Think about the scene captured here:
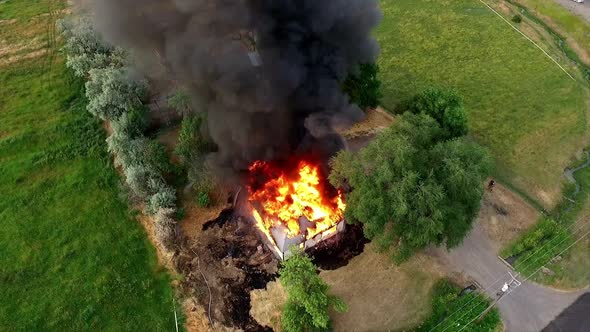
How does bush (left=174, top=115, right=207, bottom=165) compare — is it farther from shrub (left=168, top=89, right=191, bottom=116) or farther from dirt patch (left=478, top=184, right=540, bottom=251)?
dirt patch (left=478, top=184, right=540, bottom=251)

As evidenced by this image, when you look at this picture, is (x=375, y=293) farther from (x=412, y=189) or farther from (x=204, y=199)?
(x=204, y=199)

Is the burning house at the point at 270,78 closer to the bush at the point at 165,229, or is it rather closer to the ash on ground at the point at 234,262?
the ash on ground at the point at 234,262

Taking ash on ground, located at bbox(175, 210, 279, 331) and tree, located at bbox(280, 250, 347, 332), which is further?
ash on ground, located at bbox(175, 210, 279, 331)

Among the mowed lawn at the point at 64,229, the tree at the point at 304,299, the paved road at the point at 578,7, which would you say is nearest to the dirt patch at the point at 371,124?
the tree at the point at 304,299

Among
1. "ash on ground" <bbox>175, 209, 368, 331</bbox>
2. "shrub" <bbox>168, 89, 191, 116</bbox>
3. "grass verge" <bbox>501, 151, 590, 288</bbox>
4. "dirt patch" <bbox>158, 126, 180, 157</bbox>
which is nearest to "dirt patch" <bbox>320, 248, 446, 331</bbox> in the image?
"ash on ground" <bbox>175, 209, 368, 331</bbox>

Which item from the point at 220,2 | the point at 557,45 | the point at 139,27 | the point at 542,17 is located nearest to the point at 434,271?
the point at 220,2
